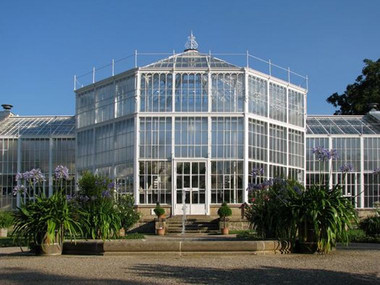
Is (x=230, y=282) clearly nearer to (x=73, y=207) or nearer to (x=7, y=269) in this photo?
(x=7, y=269)

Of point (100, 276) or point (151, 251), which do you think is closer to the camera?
point (100, 276)

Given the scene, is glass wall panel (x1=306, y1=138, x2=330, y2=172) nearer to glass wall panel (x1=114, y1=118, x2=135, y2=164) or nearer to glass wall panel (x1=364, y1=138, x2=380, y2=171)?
glass wall panel (x1=364, y1=138, x2=380, y2=171)

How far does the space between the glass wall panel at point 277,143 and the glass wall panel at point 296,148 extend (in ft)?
1.83

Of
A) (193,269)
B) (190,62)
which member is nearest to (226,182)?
(190,62)

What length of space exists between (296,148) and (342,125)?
5.49m

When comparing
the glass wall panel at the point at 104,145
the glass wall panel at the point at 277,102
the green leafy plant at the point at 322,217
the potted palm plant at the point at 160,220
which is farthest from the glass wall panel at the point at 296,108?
→ the green leafy plant at the point at 322,217

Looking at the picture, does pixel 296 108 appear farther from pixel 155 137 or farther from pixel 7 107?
pixel 7 107

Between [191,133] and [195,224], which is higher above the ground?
[191,133]

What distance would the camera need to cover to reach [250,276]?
9.57 metres

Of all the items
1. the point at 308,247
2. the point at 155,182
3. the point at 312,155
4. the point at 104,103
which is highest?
the point at 104,103

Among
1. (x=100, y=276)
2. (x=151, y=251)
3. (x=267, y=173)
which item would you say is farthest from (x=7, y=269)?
(x=267, y=173)

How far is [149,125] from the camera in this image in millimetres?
29375

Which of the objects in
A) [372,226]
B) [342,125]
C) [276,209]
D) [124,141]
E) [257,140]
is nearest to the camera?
[276,209]

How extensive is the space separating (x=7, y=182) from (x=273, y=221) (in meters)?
24.0
